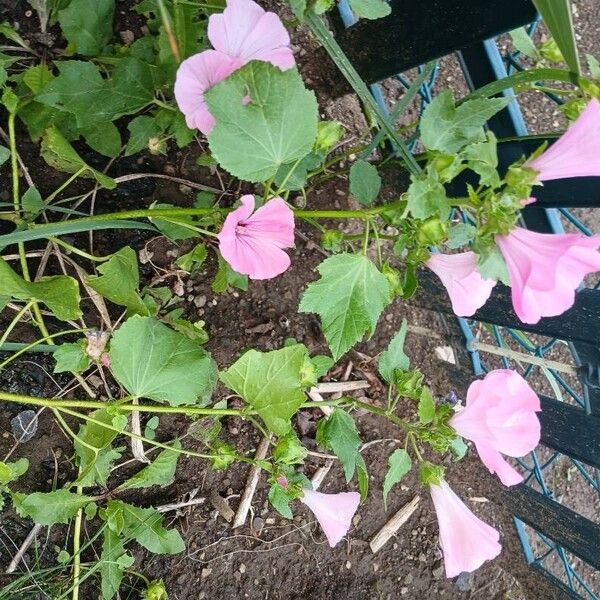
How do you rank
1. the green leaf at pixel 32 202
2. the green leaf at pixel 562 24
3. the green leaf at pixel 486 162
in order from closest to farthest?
the green leaf at pixel 562 24 → the green leaf at pixel 486 162 → the green leaf at pixel 32 202

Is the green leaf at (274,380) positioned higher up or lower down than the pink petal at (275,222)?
lower down

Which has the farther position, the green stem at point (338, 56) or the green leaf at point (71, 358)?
the green leaf at point (71, 358)

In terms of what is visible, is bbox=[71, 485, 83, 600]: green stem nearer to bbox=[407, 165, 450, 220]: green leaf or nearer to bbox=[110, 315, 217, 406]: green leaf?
bbox=[110, 315, 217, 406]: green leaf

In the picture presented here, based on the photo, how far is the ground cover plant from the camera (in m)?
0.70

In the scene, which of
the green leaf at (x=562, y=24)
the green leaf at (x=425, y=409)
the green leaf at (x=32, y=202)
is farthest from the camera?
the green leaf at (x=32, y=202)

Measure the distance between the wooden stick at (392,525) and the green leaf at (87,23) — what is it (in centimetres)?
113

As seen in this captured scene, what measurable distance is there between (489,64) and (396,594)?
1.15m

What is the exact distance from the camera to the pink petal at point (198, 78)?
2.64 ft

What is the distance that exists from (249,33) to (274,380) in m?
0.47

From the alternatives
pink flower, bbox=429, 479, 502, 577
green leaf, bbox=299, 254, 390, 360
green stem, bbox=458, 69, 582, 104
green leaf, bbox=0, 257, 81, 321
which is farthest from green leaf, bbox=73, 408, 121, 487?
green stem, bbox=458, 69, 582, 104

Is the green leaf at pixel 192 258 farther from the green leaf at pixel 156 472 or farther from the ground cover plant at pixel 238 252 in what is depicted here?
the green leaf at pixel 156 472

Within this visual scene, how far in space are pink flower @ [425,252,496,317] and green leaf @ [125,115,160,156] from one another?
53 cm

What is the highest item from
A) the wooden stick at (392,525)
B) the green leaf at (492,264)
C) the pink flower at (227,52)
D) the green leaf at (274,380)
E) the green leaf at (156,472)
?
the pink flower at (227,52)

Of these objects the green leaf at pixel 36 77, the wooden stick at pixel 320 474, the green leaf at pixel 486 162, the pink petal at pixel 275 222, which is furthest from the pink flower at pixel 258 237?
the wooden stick at pixel 320 474
